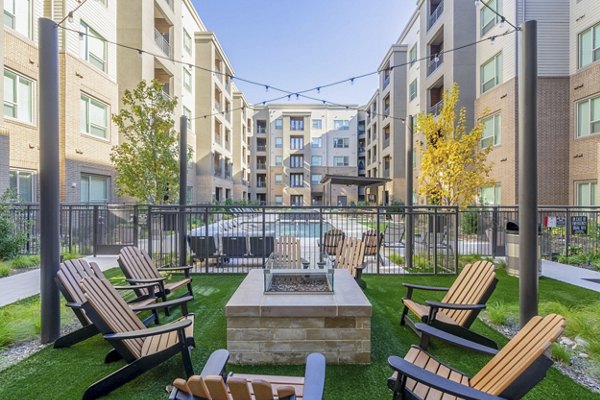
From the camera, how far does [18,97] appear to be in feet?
43.5

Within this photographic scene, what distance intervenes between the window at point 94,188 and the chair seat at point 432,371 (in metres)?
17.1

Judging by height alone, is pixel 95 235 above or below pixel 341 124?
below

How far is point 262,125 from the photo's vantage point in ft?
183

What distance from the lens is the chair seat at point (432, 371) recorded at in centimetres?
273

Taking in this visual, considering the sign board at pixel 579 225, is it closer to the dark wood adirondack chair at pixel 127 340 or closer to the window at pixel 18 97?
the dark wood adirondack chair at pixel 127 340

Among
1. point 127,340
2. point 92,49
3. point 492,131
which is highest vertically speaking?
point 92,49

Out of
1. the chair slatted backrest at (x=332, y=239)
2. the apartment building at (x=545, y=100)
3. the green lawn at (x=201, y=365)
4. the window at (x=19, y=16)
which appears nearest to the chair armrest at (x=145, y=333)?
the green lawn at (x=201, y=365)

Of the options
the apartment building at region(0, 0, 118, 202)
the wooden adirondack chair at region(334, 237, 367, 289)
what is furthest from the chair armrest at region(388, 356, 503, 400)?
the apartment building at region(0, 0, 118, 202)

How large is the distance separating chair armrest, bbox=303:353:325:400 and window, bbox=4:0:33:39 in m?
17.0

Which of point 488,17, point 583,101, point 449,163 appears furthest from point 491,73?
point 449,163

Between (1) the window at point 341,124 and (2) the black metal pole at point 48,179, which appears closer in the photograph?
(2) the black metal pole at point 48,179

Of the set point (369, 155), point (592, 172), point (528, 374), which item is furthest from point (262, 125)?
point (528, 374)

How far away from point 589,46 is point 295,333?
19684 millimetres

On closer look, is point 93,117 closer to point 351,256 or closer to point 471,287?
point 351,256
